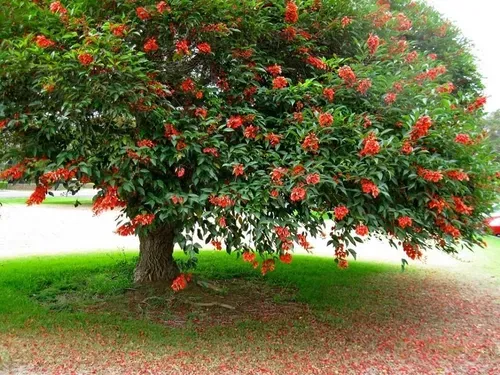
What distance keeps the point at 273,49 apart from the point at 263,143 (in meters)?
1.09

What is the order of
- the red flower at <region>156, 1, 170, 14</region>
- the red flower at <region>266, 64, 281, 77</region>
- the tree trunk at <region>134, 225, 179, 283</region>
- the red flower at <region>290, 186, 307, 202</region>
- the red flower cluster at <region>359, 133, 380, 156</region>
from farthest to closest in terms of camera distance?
the tree trunk at <region>134, 225, 179, 283</region> < the red flower at <region>266, 64, 281, 77</region> < the red flower at <region>156, 1, 170, 14</region> < the red flower cluster at <region>359, 133, 380, 156</region> < the red flower at <region>290, 186, 307, 202</region>

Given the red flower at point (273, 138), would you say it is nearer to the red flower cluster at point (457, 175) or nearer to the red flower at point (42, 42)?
the red flower cluster at point (457, 175)

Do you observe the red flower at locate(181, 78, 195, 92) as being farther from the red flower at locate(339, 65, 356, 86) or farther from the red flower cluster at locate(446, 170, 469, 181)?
Result: the red flower cluster at locate(446, 170, 469, 181)

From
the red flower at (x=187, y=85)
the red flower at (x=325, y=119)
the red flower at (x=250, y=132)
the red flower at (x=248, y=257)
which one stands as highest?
the red flower at (x=187, y=85)

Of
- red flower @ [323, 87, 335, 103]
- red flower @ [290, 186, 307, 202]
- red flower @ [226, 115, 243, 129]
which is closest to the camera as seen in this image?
red flower @ [290, 186, 307, 202]

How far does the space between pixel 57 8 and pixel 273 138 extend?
1.88m

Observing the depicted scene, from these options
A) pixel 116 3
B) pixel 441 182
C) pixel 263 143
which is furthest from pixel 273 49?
pixel 441 182

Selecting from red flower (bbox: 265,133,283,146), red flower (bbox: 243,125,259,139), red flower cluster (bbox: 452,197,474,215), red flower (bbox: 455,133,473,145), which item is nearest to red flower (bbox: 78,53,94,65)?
red flower (bbox: 243,125,259,139)

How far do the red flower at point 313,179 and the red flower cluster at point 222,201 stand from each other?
535mm

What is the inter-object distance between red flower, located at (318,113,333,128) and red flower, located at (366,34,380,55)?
1051 millimetres

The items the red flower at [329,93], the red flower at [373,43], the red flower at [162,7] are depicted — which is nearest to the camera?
the red flower at [162,7]

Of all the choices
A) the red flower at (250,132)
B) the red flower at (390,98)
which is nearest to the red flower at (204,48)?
the red flower at (250,132)

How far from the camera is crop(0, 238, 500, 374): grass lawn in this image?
12.4ft

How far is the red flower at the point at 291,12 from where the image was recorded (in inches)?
148
